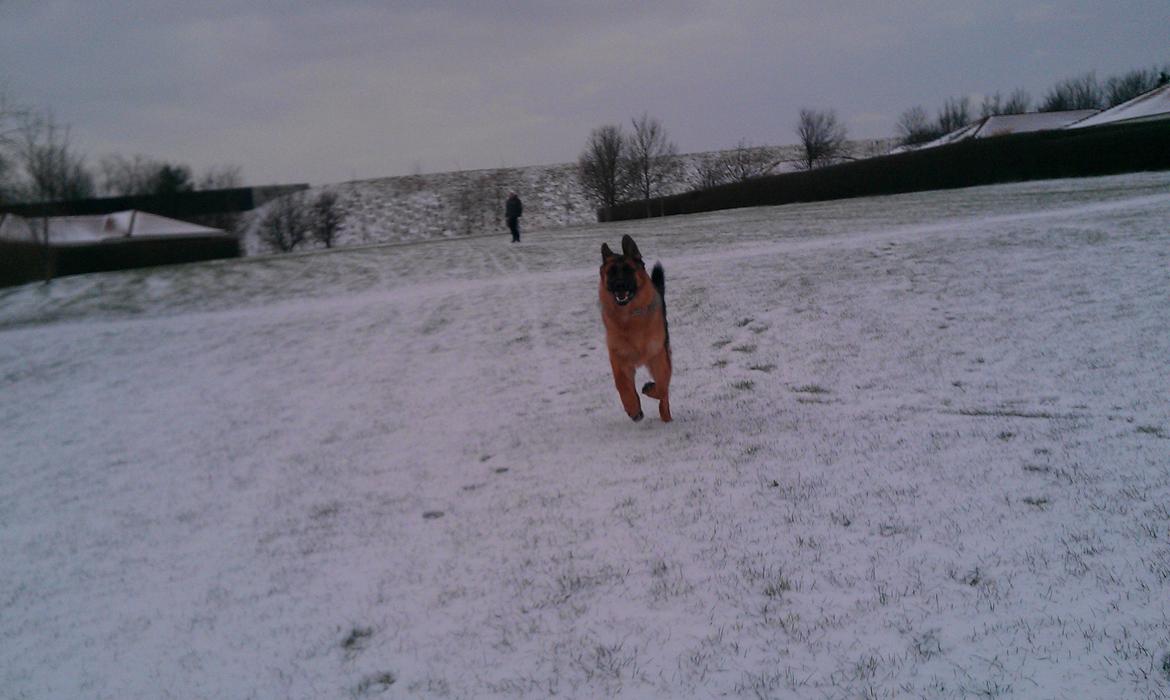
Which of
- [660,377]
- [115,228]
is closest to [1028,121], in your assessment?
[660,377]

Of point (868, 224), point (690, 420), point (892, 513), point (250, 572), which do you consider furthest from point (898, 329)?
point (868, 224)

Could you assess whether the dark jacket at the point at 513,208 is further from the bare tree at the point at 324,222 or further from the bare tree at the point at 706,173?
the bare tree at the point at 706,173

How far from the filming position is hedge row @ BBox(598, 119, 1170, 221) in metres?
31.2

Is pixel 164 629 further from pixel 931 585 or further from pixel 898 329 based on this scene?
pixel 898 329

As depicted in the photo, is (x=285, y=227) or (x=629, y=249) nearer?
(x=629, y=249)

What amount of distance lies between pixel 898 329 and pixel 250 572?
8569 mm

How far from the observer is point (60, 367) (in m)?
15.4

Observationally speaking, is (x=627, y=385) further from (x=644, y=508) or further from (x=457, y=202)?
(x=457, y=202)

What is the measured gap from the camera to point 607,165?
6950cm

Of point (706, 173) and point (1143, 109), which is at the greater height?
point (706, 173)

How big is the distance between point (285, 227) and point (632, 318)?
6773 centimetres

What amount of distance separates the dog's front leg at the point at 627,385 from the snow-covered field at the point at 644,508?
18cm

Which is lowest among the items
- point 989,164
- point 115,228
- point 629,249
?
point 629,249

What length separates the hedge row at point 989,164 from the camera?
31172mm
